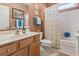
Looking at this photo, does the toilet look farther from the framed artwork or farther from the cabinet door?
the framed artwork

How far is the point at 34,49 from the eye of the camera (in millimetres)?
1735

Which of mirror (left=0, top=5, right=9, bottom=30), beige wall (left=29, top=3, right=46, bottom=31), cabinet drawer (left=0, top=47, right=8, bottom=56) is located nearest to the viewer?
cabinet drawer (left=0, top=47, right=8, bottom=56)

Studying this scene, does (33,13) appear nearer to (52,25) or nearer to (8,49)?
(52,25)

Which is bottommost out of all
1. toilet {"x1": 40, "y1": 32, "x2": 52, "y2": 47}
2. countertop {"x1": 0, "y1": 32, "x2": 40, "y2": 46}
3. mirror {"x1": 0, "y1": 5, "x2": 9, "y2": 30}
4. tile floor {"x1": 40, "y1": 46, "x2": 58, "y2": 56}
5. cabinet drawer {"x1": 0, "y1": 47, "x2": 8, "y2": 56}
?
tile floor {"x1": 40, "y1": 46, "x2": 58, "y2": 56}

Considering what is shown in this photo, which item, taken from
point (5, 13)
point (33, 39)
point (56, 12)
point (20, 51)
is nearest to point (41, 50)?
point (33, 39)

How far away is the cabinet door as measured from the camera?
1.69m

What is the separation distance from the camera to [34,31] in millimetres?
1699

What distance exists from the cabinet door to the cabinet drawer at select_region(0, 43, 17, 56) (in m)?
0.29

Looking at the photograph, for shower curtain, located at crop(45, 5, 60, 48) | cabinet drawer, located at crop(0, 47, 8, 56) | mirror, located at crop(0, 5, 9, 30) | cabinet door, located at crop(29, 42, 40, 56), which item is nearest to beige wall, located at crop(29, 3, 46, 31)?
shower curtain, located at crop(45, 5, 60, 48)

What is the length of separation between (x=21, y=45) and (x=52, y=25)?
1.72 feet

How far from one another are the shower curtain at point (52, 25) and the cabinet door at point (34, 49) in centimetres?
19

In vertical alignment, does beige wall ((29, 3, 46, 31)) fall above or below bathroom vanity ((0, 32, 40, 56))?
above

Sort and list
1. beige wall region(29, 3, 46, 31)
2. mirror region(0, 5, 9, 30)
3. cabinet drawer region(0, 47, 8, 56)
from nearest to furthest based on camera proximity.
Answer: cabinet drawer region(0, 47, 8, 56)
mirror region(0, 5, 9, 30)
beige wall region(29, 3, 46, 31)

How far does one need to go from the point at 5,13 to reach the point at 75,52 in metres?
1.10
